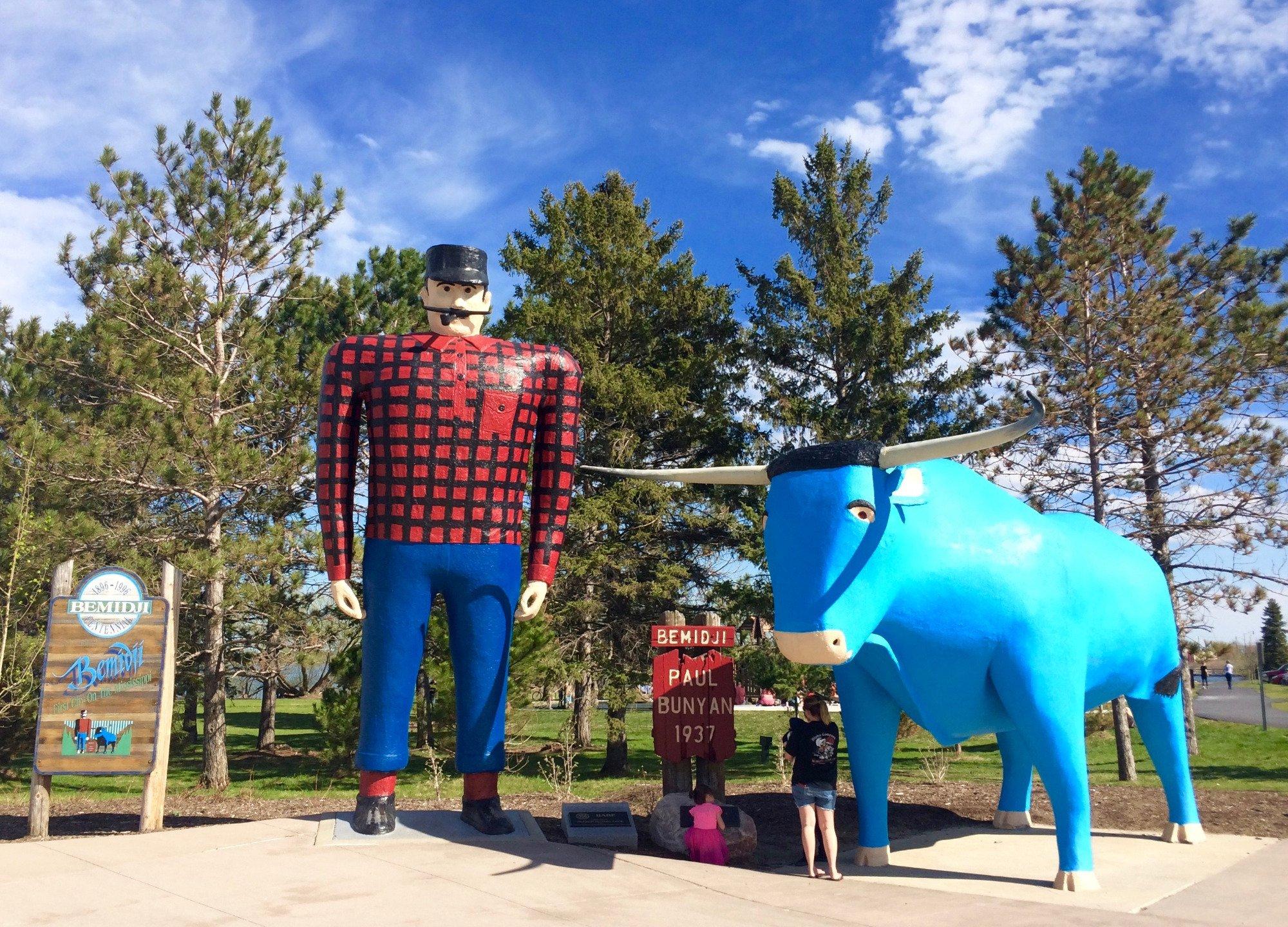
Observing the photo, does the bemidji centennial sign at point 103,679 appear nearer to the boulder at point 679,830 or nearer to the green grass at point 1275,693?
the boulder at point 679,830

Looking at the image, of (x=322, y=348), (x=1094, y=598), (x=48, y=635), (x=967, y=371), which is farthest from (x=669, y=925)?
(x=967, y=371)

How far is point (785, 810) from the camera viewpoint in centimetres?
960

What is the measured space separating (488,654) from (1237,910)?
16.2ft

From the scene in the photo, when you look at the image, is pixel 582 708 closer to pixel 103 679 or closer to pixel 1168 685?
pixel 103 679

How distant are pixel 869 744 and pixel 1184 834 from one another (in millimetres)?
3099

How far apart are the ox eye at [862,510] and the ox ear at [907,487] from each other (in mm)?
245

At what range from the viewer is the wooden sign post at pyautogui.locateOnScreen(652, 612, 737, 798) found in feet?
26.0

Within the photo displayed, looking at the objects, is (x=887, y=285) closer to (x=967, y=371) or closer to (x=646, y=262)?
(x=967, y=371)

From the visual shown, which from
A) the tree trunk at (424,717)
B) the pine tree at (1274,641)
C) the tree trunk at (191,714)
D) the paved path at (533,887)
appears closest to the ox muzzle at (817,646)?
the paved path at (533,887)

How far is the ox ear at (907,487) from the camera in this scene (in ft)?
20.0

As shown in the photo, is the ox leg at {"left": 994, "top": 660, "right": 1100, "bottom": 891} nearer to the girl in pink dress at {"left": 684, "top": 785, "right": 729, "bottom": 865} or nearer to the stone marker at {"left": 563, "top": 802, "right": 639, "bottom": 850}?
the girl in pink dress at {"left": 684, "top": 785, "right": 729, "bottom": 865}

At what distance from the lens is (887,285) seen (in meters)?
16.9

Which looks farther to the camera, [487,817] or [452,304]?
[452,304]

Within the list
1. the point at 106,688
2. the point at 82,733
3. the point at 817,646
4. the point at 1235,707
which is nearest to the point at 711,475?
the point at 817,646
